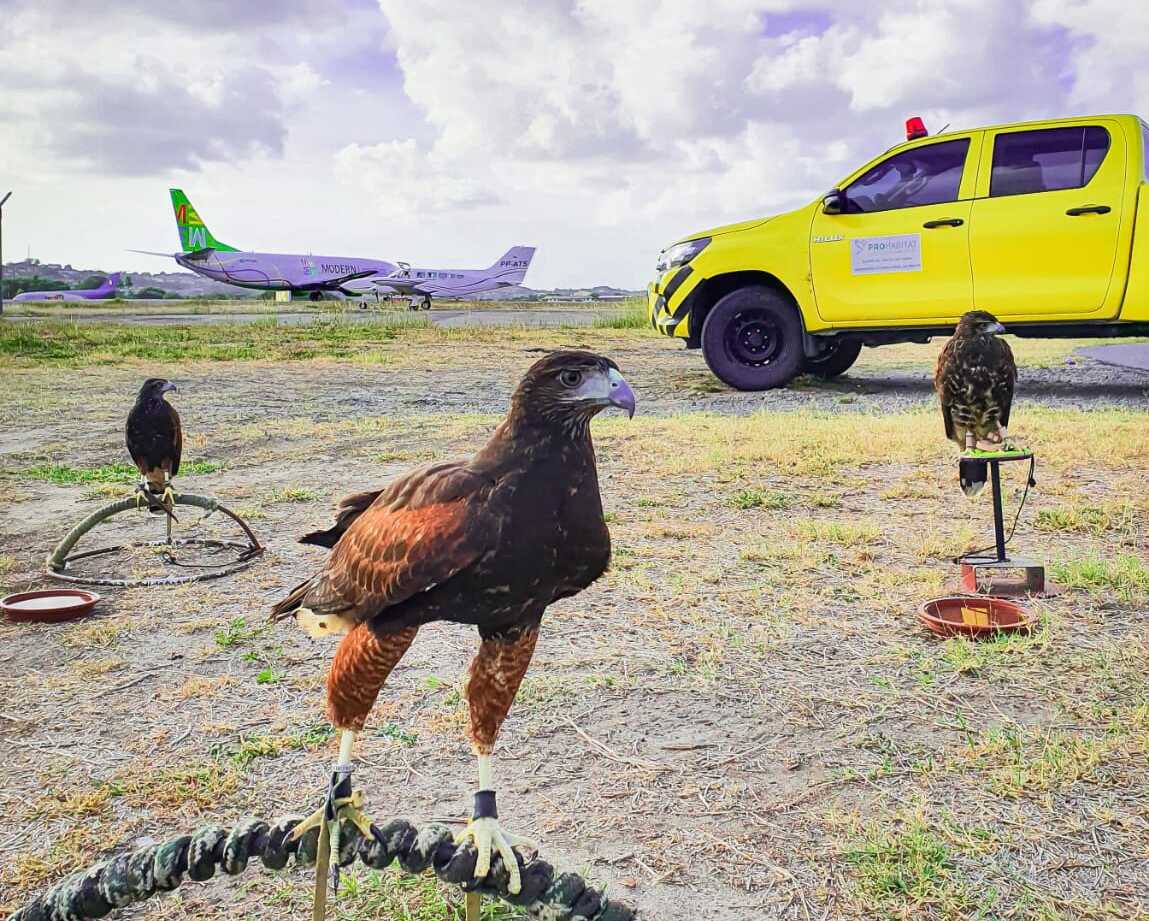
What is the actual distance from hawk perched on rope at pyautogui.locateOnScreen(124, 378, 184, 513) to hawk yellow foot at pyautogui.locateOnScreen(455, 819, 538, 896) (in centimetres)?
327

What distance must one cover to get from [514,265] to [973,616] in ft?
213

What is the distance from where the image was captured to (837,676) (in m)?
3.43

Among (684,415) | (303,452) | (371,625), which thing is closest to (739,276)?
(684,415)

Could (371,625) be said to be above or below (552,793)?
above

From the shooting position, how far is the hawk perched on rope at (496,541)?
1.60m

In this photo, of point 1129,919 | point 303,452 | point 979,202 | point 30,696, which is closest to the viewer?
point 1129,919

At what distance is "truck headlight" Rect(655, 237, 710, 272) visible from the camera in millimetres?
9633

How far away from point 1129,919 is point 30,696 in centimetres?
325

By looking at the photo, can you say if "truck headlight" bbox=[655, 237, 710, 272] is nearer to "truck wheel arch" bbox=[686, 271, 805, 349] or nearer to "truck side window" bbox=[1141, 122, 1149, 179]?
"truck wheel arch" bbox=[686, 271, 805, 349]

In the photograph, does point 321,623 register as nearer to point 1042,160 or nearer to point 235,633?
point 235,633

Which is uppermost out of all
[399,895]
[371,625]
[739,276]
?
[739,276]

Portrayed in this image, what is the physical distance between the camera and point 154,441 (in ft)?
15.1

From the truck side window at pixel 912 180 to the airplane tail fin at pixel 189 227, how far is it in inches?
2070

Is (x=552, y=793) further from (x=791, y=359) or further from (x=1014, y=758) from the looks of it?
(x=791, y=359)
